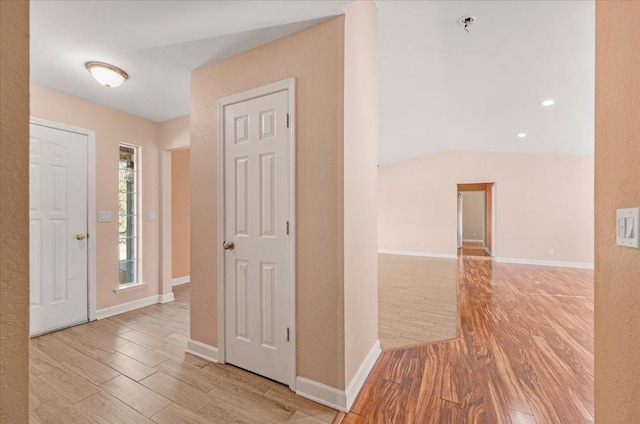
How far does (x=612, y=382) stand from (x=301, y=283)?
1.41m

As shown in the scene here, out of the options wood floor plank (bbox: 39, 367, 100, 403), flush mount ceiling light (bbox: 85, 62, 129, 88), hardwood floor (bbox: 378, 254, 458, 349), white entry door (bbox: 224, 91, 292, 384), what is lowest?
hardwood floor (bbox: 378, 254, 458, 349)

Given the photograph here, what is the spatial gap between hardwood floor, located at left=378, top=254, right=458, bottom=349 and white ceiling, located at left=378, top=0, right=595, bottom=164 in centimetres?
277

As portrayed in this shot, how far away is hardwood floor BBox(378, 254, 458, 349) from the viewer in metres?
2.61

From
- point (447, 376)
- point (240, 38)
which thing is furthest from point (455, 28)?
point (447, 376)

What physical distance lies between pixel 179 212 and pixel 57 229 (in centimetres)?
184

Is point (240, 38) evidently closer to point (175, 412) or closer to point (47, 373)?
point (175, 412)

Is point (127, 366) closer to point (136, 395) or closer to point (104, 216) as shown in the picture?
point (136, 395)

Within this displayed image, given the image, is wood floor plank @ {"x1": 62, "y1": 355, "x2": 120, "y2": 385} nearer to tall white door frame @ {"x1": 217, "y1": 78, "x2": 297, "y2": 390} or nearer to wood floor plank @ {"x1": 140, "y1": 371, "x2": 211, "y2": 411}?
wood floor plank @ {"x1": 140, "y1": 371, "x2": 211, "y2": 411}

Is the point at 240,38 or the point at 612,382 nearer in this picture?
the point at 612,382

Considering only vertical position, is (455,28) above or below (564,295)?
above

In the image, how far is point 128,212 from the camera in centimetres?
340

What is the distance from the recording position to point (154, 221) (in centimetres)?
360

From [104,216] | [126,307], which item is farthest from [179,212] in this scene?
[126,307]
